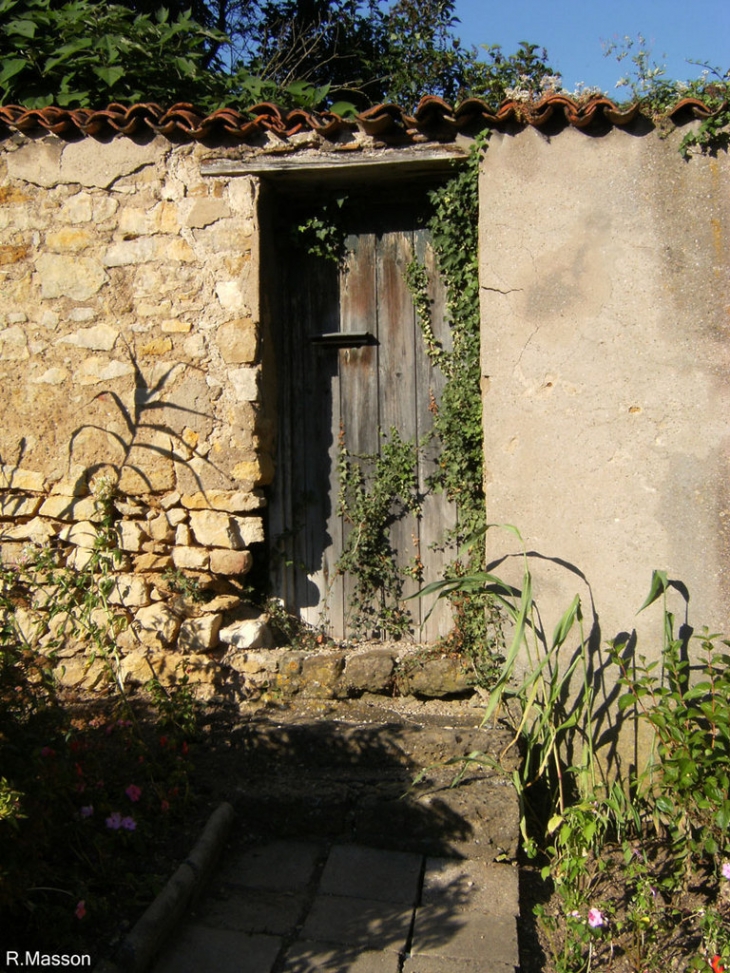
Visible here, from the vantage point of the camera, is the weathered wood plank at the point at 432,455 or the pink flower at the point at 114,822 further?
the weathered wood plank at the point at 432,455

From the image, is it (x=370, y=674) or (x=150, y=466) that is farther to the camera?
(x=150, y=466)

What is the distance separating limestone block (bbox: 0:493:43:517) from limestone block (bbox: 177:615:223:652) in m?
0.90

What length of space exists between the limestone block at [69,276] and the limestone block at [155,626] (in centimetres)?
150

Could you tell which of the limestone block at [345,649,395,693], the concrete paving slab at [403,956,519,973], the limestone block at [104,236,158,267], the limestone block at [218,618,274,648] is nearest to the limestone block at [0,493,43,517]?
the limestone block at [218,618,274,648]

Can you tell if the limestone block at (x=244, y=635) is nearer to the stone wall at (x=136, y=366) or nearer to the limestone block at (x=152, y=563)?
the stone wall at (x=136, y=366)

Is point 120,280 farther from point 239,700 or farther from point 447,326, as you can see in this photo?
point 239,700

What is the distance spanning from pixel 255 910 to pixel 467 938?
0.69 metres

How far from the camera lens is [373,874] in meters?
3.05

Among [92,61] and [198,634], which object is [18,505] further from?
[92,61]

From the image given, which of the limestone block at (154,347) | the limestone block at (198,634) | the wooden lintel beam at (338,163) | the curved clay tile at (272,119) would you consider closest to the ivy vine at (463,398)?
the wooden lintel beam at (338,163)

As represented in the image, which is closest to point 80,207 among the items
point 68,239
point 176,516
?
point 68,239

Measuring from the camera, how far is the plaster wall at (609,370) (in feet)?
11.7

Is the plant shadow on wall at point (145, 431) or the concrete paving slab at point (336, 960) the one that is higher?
the plant shadow on wall at point (145, 431)

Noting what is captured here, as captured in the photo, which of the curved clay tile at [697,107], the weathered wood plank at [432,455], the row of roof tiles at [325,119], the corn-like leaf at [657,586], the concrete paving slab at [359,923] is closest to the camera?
the concrete paving slab at [359,923]
